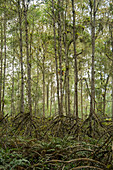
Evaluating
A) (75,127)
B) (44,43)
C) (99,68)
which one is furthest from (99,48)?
(75,127)

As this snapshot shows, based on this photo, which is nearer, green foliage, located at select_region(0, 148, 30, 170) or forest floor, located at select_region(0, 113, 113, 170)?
forest floor, located at select_region(0, 113, 113, 170)

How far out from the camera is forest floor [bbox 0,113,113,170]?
2.53m

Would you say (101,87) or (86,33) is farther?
(101,87)

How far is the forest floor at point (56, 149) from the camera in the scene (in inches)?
99.6

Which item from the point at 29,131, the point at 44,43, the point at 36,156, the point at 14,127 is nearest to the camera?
the point at 36,156

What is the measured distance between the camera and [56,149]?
3752 mm

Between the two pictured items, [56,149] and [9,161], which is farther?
[56,149]

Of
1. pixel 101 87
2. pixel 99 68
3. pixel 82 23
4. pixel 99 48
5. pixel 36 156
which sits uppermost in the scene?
pixel 82 23

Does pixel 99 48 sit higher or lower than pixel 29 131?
higher

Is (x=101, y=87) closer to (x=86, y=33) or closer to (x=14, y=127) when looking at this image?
(x=86, y=33)

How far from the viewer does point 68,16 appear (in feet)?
35.0

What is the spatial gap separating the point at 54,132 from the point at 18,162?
2.37m

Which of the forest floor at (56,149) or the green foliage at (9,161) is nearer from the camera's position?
the forest floor at (56,149)

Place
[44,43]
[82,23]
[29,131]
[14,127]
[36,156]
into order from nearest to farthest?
[36,156]
[29,131]
[14,127]
[82,23]
[44,43]
